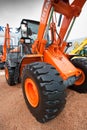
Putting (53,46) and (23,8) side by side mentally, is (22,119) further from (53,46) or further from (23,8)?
(23,8)

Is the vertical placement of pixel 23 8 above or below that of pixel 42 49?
above

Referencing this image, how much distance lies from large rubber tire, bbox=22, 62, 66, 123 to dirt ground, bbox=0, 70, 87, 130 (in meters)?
0.14

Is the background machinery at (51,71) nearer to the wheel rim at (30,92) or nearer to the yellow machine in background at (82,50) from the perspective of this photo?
the wheel rim at (30,92)

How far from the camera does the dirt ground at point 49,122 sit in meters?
1.77

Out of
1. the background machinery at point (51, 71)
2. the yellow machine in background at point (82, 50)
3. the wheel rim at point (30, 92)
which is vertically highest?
the background machinery at point (51, 71)

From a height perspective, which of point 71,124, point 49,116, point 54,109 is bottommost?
point 71,124

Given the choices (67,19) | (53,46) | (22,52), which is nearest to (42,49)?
(53,46)

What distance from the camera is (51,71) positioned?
5.76 feet

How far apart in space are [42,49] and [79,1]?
924 mm

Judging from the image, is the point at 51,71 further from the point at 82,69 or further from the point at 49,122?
the point at 82,69

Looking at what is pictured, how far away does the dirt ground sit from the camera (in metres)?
1.77

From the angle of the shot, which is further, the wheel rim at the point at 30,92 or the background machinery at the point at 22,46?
the background machinery at the point at 22,46

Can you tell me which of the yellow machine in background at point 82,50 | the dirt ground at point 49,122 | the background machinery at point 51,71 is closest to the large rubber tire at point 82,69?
the background machinery at point 51,71

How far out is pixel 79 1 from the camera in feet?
7.39
